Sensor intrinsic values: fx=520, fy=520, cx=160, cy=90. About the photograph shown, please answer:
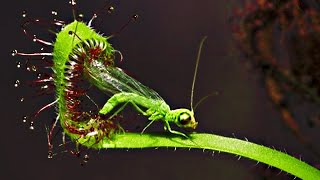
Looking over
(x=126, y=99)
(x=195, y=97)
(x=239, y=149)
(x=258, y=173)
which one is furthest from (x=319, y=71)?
(x=126, y=99)

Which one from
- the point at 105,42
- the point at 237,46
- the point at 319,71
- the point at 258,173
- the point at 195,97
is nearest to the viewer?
the point at 105,42

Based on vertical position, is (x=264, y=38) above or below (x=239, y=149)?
above

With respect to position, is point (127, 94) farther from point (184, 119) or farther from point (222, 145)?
point (222, 145)

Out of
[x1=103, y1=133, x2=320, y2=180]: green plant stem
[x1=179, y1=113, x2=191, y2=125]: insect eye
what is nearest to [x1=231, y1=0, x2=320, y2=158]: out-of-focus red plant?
[x1=103, y1=133, x2=320, y2=180]: green plant stem

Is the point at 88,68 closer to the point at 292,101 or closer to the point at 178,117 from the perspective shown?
the point at 178,117

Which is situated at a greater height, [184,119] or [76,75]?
[76,75]

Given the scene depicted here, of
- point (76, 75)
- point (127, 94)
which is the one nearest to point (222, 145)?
point (127, 94)
